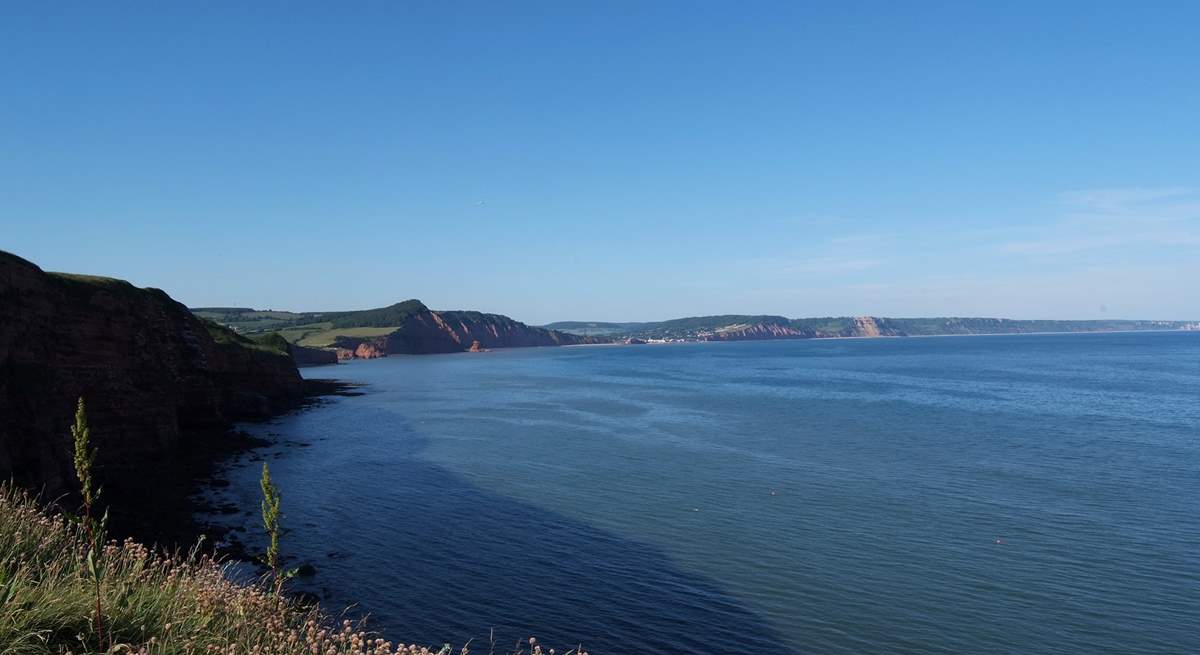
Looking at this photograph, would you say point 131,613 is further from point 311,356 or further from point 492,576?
point 311,356

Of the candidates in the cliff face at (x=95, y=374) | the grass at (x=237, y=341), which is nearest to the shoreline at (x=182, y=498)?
the cliff face at (x=95, y=374)

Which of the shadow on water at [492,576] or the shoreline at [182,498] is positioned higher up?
the shoreline at [182,498]

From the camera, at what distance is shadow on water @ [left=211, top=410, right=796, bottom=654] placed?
2111 cm

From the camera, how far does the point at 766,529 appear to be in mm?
30844

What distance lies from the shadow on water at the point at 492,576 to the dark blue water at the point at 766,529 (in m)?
0.12

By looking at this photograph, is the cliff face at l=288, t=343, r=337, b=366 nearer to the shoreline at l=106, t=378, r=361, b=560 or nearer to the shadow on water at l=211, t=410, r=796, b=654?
the shoreline at l=106, t=378, r=361, b=560

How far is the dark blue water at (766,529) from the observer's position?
21703 mm

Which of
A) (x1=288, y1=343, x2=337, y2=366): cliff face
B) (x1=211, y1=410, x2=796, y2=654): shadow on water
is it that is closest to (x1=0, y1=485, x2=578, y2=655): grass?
(x1=211, y1=410, x2=796, y2=654): shadow on water

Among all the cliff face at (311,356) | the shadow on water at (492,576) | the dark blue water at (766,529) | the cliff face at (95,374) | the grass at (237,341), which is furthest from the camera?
the cliff face at (311,356)

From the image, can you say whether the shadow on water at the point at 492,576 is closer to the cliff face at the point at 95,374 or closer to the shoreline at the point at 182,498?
the shoreline at the point at 182,498

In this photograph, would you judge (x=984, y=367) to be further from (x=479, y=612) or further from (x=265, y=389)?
(x=479, y=612)

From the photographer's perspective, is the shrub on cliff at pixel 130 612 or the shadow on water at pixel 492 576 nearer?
the shrub on cliff at pixel 130 612

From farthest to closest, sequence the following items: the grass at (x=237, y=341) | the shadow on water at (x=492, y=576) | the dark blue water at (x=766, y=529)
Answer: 1. the grass at (x=237, y=341)
2. the dark blue water at (x=766, y=529)
3. the shadow on water at (x=492, y=576)

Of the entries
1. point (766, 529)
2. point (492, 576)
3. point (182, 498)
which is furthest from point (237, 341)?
point (766, 529)
